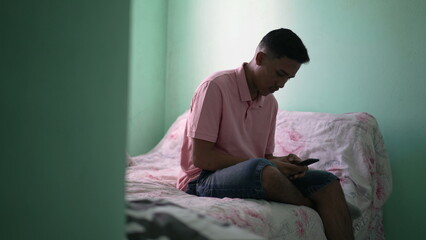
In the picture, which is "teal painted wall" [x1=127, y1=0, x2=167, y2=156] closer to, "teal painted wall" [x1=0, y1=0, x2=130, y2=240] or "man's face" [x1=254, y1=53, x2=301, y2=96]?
"man's face" [x1=254, y1=53, x2=301, y2=96]

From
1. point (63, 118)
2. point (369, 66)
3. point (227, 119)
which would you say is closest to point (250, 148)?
point (227, 119)

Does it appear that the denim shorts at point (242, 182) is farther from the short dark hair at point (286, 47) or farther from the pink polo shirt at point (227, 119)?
the short dark hair at point (286, 47)

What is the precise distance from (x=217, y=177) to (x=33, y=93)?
0.97 metres

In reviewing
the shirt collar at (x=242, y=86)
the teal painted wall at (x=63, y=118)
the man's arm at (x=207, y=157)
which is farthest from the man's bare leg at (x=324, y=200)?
the teal painted wall at (x=63, y=118)

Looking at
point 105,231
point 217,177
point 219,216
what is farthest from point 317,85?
point 105,231

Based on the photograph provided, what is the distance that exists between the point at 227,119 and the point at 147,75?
1.53 m

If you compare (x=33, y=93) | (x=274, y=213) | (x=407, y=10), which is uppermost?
(x=407, y=10)

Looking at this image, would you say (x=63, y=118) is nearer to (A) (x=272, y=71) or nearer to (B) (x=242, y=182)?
(B) (x=242, y=182)

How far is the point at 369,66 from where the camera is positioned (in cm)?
202

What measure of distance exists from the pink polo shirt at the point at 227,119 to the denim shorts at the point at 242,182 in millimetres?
86

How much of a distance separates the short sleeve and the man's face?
0.19 metres

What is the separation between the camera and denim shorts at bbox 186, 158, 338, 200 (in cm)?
132

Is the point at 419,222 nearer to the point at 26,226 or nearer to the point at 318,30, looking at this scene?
the point at 318,30

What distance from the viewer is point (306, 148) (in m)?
1.86
